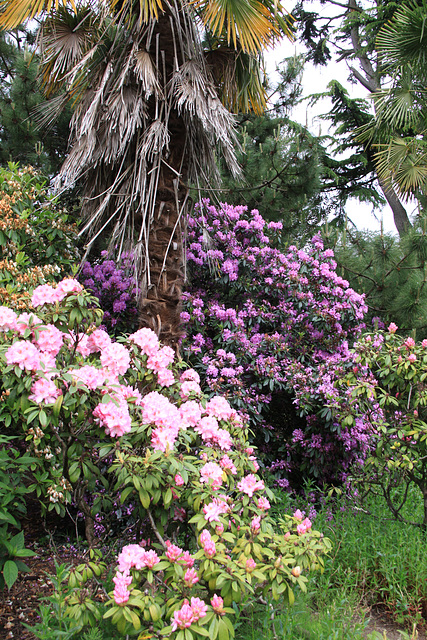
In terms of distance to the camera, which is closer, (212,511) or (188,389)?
(212,511)

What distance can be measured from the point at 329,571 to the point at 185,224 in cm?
317

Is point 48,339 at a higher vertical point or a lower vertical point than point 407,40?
lower

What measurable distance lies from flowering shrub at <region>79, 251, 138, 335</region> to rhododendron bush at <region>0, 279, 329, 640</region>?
273cm

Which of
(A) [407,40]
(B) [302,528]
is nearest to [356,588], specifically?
(B) [302,528]

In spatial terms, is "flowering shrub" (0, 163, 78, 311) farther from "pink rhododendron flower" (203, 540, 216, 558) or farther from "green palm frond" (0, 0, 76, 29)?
"pink rhododendron flower" (203, 540, 216, 558)

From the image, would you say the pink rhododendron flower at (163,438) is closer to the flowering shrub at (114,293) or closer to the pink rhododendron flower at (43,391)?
the pink rhododendron flower at (43,391)

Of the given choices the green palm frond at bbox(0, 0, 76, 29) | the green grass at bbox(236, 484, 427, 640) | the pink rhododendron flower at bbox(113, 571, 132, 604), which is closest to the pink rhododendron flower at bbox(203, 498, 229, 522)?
→ the pink rhododendron flower at bbox(113, 571, 132, 604)

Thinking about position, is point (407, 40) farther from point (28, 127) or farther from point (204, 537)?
point (204, 537)

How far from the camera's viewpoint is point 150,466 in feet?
5.81

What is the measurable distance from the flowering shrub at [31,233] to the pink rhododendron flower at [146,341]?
151 cm

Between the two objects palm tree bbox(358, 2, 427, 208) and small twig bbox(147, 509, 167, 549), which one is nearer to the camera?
small twig bbox(147, 509, 167, 549)

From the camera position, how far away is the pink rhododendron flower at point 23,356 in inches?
67.8

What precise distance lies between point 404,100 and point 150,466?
10.6 m

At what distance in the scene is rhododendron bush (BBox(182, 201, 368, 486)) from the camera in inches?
172
